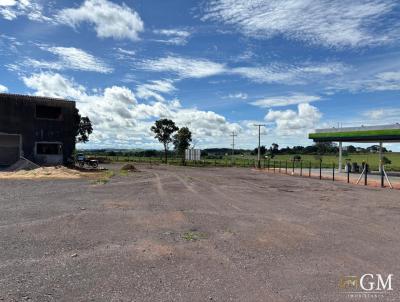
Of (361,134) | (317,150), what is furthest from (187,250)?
(317,150)

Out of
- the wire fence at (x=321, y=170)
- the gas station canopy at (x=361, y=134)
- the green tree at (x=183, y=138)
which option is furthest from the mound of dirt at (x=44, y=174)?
the green tree at (x=183, y=138)

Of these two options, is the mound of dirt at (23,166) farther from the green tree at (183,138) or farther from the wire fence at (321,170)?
the green tree at (183,138)

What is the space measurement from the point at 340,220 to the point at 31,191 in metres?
14.3

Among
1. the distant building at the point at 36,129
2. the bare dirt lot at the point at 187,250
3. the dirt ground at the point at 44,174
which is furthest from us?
the distant building at the point at 36,129

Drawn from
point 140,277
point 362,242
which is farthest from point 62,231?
point 362,242

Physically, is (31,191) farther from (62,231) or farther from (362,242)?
(362,242)

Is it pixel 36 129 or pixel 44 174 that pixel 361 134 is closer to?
pixel 44 174

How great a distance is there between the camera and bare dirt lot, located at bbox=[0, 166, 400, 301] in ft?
20.1

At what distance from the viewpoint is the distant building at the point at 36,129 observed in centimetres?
3762

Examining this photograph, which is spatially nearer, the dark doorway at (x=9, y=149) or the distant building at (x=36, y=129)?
the distant building at (x=36, y=129)

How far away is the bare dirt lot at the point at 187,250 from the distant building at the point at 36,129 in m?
23.9

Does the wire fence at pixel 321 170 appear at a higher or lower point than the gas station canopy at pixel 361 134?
lower

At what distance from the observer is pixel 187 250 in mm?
8625

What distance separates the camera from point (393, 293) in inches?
243
